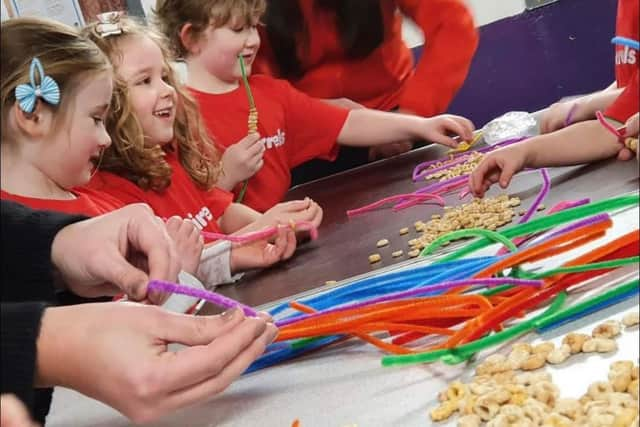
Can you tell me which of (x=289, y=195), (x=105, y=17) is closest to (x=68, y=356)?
(x=105, y=17)

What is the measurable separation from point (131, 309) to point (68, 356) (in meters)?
0.02

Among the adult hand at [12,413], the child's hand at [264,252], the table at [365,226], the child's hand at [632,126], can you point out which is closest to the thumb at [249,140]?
the table at [365,226]

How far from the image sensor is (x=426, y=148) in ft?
2.54

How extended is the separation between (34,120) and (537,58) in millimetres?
594

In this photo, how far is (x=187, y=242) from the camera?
0.42 m

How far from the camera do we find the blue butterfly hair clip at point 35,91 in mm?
231

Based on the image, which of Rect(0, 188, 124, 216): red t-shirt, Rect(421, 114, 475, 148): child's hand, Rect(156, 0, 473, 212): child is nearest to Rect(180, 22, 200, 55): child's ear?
Rect(156, 0, 473, 212): child

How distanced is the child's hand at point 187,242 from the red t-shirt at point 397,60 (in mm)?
389

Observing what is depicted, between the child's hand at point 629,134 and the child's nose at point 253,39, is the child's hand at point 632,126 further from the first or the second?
the child's nose at point 253,39

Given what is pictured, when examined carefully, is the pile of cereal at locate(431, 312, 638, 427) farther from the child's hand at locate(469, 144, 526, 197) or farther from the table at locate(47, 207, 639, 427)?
the child's hand at locate(469, 144, 526, 197)

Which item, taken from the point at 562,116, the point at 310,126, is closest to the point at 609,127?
the point at 562,116

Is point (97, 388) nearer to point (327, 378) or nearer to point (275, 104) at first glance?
point (327, 378)

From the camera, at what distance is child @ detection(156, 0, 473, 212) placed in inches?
28.1

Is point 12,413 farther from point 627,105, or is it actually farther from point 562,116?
point 562,116
